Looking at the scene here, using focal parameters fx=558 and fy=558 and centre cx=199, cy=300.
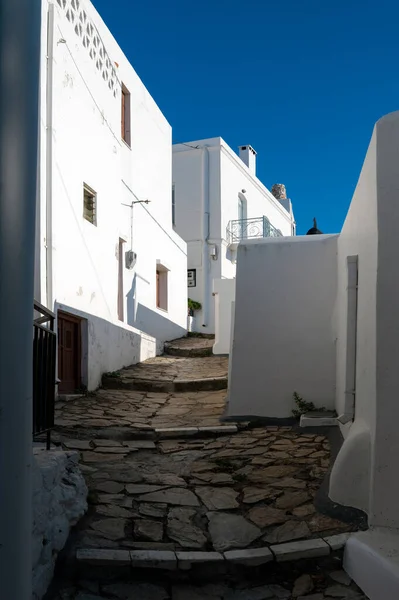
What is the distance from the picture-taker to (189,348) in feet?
47.8

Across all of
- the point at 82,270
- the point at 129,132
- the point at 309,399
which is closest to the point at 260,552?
the point at 309,399

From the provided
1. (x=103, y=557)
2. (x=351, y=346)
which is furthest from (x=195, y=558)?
(x=351, y=346)

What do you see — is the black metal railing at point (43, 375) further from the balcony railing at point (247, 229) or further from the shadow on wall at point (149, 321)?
the balcony railing at point (247, 229)

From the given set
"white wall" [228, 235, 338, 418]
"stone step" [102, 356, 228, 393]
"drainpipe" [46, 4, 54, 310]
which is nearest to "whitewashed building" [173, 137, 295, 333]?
"stone step" [102, 356, 228, 393]

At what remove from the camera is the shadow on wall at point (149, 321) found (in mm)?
12469

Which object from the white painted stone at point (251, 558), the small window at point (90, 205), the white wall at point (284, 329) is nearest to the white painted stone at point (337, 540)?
the white painted stone at point (251, 558)

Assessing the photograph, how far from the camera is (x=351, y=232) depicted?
18.5ft

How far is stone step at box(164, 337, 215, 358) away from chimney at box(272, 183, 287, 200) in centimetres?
1389

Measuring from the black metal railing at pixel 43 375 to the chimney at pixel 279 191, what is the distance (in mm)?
25006

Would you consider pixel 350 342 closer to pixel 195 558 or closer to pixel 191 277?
pixel 195 558

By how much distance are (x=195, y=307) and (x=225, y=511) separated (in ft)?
48.1

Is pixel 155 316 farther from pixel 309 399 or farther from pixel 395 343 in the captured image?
pixel 395 343

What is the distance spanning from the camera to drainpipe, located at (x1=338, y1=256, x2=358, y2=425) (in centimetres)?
490

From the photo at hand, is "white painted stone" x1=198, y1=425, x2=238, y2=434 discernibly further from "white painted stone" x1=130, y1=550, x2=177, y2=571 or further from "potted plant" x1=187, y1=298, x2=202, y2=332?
"potted plant" x1=187, y1=298, x2=202, y2=332
